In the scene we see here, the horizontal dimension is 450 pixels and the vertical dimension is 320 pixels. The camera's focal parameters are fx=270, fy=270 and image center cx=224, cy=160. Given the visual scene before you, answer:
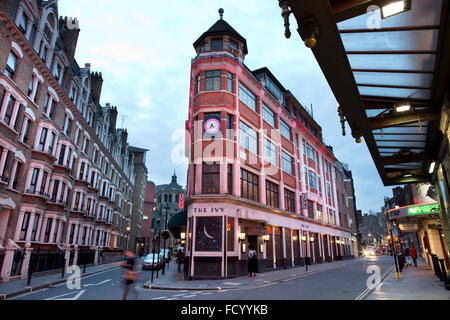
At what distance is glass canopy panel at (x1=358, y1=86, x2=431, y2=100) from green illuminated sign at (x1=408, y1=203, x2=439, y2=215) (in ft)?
42.4

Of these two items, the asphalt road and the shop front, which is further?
the shop front

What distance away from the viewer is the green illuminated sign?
17.4 metres

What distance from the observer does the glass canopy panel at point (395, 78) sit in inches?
261

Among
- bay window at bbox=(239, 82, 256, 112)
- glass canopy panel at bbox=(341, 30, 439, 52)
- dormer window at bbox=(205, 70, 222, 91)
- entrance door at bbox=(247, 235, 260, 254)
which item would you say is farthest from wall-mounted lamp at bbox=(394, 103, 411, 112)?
entrance door at bbox=(247, 235, 260, 254)

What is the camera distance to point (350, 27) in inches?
201

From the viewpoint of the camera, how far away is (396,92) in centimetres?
777

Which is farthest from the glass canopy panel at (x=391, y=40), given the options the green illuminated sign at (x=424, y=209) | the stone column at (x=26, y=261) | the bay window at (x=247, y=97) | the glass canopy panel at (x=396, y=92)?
the stone column at (x=26, y=261)

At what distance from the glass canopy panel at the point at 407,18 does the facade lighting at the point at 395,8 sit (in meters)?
0.16

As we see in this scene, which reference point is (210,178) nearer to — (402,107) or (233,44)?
(233,44)

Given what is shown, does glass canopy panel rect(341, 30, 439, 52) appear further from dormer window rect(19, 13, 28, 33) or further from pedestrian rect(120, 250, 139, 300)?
dormer window rect(19, 13, 28, 33)

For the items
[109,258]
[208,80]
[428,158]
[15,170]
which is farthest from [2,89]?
[109,258]

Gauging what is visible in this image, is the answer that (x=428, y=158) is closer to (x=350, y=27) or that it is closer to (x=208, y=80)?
(x=350, y=27)

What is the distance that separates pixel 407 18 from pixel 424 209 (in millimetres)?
17564

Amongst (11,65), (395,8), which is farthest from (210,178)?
(395,8)
